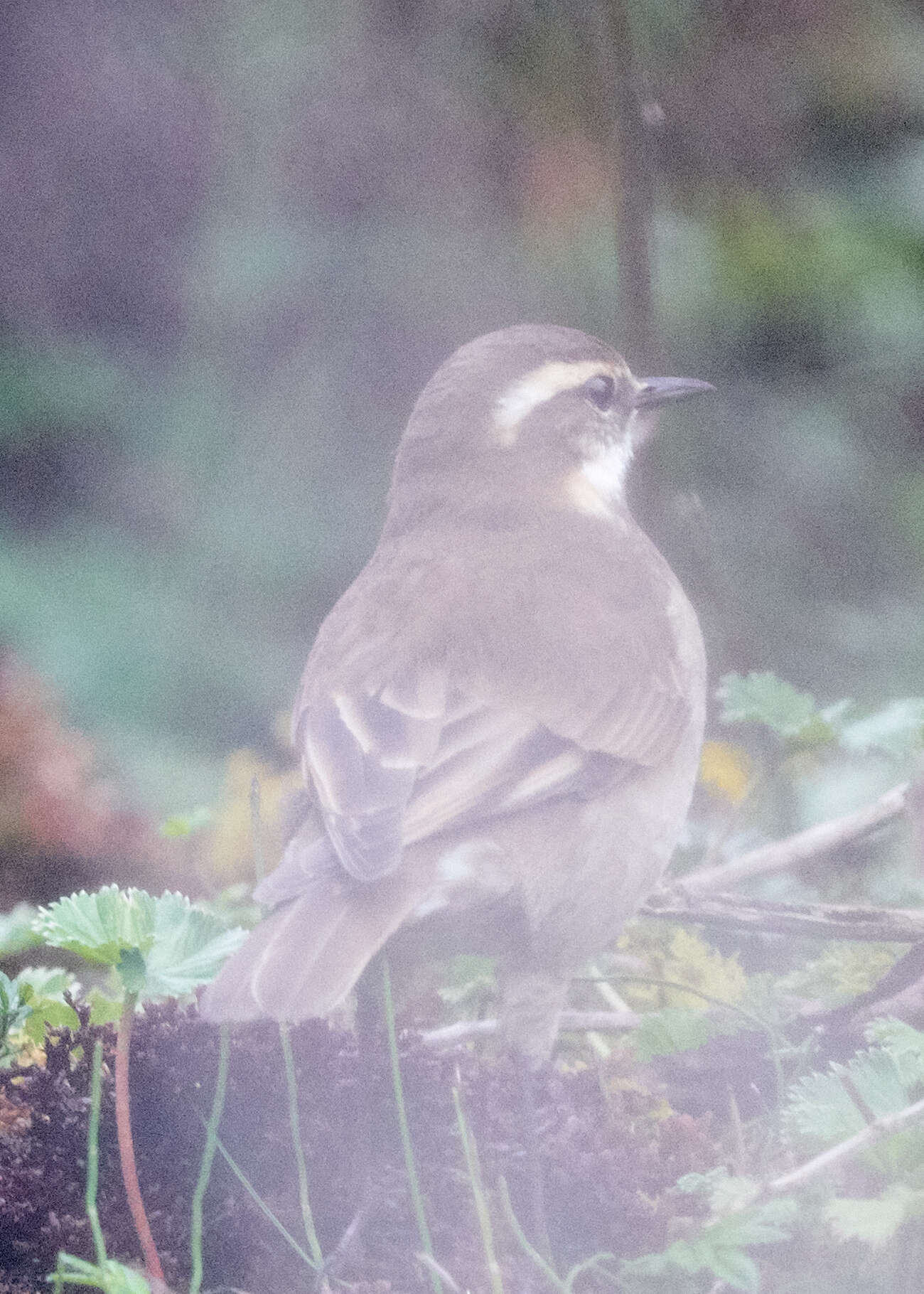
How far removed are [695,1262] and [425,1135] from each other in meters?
0.20

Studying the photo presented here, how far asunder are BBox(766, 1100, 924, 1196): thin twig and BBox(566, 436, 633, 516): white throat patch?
672mm

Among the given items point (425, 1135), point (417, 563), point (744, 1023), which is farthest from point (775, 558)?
point (425, 1135)

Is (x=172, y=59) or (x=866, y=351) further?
(x=866, y=351)

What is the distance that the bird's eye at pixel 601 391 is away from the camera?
1.36 metres

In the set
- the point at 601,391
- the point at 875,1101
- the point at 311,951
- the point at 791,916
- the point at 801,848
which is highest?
the point at 601,391

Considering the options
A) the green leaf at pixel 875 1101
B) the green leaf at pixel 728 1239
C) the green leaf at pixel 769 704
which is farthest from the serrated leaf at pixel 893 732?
the green leaf at pixel 728 1239

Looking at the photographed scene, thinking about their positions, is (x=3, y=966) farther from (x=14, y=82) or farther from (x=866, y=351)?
(x=866, y=351)

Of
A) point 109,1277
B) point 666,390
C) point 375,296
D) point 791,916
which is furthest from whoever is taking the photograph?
point 375,296

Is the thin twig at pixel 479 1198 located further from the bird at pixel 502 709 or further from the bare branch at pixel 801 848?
the bare branch at pixel 801 848

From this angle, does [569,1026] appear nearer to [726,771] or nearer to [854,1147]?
[854,1147]

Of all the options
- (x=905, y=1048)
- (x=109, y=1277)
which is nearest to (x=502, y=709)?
(x=905, y=1048)

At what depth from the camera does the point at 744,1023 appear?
1160mm

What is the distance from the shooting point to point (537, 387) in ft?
4.51

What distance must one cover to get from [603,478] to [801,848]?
0.45 m
